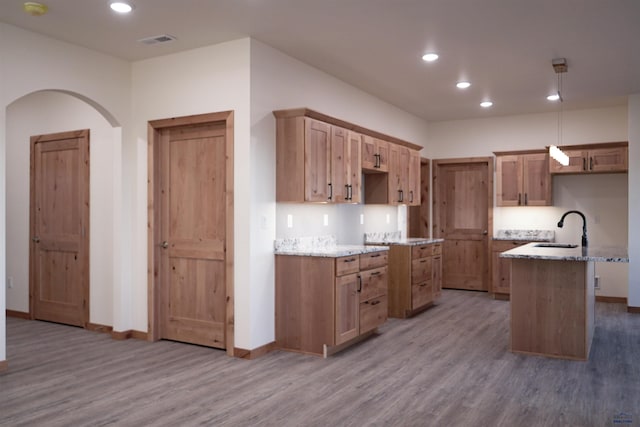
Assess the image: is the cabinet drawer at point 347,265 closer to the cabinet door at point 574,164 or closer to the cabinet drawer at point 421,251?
the cabinet drawer at point 421,251

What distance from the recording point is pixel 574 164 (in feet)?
24.0

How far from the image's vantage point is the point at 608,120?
7430 millimetres

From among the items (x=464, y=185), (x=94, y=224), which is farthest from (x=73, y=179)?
(x=464, y=185)

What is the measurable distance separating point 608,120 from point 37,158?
297 inches

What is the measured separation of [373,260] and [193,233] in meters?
1.74

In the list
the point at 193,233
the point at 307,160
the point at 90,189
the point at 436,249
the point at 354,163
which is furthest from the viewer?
the point at 436,249

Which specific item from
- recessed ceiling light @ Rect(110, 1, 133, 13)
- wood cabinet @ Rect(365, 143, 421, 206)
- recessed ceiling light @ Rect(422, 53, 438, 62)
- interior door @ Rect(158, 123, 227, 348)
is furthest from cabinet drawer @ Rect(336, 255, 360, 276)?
recessed ceiling light @ Rect(110, 1, 133, 13)

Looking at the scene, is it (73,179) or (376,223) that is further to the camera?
(376,223)

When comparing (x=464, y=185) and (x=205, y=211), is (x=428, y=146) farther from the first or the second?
(x=205, y=211)

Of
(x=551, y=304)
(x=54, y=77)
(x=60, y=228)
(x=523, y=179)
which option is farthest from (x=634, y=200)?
(x=60, y=228)

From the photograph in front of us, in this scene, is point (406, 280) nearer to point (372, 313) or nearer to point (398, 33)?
point (372, 313)

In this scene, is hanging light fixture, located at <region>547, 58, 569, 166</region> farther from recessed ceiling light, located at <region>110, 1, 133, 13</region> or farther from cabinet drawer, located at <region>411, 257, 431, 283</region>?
recessed ceiling light, located at <region>110, 1, 133, 13</region>

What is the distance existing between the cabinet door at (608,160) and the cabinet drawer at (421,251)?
262 centimetres

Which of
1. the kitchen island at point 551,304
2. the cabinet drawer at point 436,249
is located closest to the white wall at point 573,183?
the cabinet drawer at point 436,249
